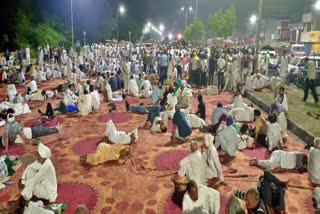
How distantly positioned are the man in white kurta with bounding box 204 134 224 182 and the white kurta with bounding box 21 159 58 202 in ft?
8.70

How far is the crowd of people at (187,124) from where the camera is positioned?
14.6 feet

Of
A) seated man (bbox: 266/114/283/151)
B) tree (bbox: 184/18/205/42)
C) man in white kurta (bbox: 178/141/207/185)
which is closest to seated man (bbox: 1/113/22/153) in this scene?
man in white kurta (bbox: 178/141/207/185)

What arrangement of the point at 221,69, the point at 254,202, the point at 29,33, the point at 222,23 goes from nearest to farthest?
the point at 254,202
the point at 221,69
the point at 29,33
the point at 222,23

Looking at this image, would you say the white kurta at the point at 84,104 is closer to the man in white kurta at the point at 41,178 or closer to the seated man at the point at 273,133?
the man in white kurta at the point at 41,178

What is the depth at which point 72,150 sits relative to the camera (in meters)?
7.13

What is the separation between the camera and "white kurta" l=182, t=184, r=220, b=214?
394 cm

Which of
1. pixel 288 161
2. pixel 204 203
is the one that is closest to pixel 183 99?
pixel 288 161

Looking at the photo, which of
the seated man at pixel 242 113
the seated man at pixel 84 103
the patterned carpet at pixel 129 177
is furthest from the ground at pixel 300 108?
the seated man at pixel 84 103

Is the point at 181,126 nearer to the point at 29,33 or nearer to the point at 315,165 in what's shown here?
the point at 315,165

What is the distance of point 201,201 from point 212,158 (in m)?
1.41

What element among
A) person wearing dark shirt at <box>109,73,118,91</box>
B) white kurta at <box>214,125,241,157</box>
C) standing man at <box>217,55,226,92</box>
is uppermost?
standing man at <box>217,55,226,92</box>

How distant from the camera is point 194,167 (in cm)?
509

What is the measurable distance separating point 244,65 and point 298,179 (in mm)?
8806

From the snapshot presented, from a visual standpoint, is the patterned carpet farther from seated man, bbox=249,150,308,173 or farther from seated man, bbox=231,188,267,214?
seated man, bbox=231,188,267,214
